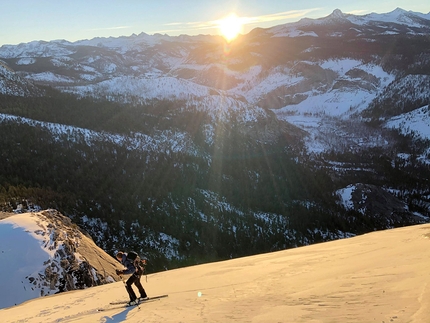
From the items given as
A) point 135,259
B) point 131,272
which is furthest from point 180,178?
point 131,272

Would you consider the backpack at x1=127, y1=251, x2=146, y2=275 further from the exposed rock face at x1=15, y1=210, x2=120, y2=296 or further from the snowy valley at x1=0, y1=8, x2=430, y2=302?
the snowy valley at x1=0, y1=8, x2=430, y2=302

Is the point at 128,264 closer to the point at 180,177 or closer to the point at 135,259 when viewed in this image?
the point at 135,259

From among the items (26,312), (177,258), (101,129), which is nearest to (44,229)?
(26,312)

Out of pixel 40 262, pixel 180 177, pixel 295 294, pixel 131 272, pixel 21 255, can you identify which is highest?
pixel 131 272

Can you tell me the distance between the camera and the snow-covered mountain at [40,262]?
20.4 metres

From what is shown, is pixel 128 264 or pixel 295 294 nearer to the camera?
pixel 295 294

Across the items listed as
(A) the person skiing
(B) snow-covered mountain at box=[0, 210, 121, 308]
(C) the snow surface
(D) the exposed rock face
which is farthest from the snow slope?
(D) the exposed rock face

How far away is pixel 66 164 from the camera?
78500 millimetres

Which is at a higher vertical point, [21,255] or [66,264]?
[21,255]

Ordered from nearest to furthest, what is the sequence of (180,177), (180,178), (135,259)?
1. (135,259)
2. (180,178)
3. (180,177)

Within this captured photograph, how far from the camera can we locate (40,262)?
864 inches

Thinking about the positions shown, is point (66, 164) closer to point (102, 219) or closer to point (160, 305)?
point (102, 219)

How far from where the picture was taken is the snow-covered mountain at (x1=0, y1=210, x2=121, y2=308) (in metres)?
20.4

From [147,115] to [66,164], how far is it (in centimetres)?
5513
